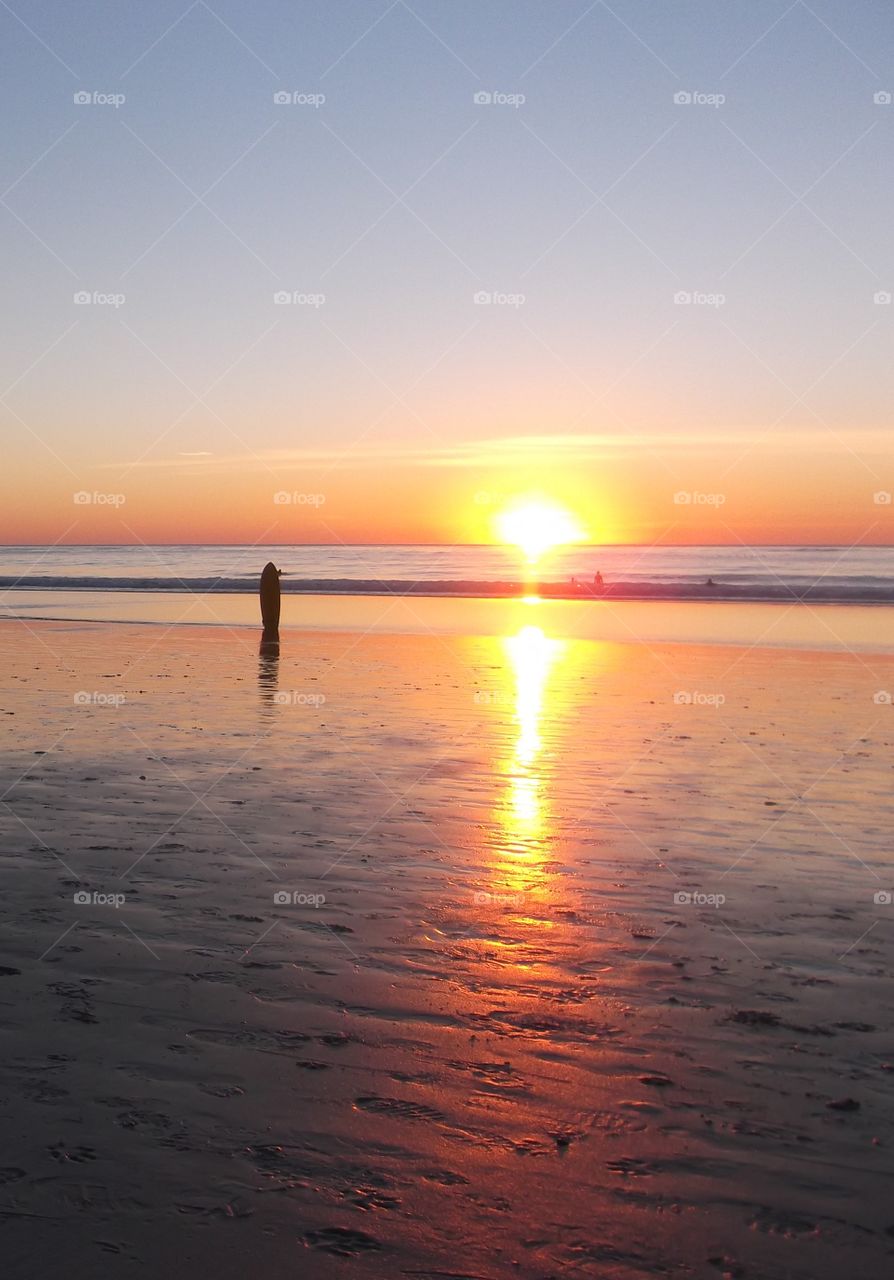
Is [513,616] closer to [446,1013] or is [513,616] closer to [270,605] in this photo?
[270,605]

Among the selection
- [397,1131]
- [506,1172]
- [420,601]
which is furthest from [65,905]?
[420,601]

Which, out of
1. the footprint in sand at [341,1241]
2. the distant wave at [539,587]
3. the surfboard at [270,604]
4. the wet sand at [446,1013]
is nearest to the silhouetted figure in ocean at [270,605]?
the surfboard at [270,604]

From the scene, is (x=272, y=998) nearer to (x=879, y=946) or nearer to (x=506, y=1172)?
(x=506, y=1172)

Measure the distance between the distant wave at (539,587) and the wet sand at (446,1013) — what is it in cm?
4059

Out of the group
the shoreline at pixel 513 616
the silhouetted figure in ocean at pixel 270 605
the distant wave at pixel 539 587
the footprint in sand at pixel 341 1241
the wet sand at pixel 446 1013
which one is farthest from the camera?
the distant wave at pixel 539 587

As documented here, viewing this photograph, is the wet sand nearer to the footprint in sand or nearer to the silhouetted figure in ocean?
the footprint in sand

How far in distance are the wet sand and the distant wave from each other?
40.6m

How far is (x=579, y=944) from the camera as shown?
6.55m

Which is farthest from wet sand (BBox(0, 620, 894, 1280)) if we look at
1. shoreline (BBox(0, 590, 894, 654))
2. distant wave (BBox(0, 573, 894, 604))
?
distant wave (BBox(0, 573, 894, 604))

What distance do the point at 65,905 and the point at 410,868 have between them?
229 centimetres

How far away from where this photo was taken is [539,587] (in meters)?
62.8

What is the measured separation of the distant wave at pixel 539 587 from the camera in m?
53.5

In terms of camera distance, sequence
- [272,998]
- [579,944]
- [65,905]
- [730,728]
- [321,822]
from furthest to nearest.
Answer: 1. [730,728]
2. [321,822]
3. [65,905]
4. [579,944]
5. [272,998]

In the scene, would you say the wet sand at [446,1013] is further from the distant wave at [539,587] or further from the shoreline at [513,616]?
the distant wave at [539,587]
